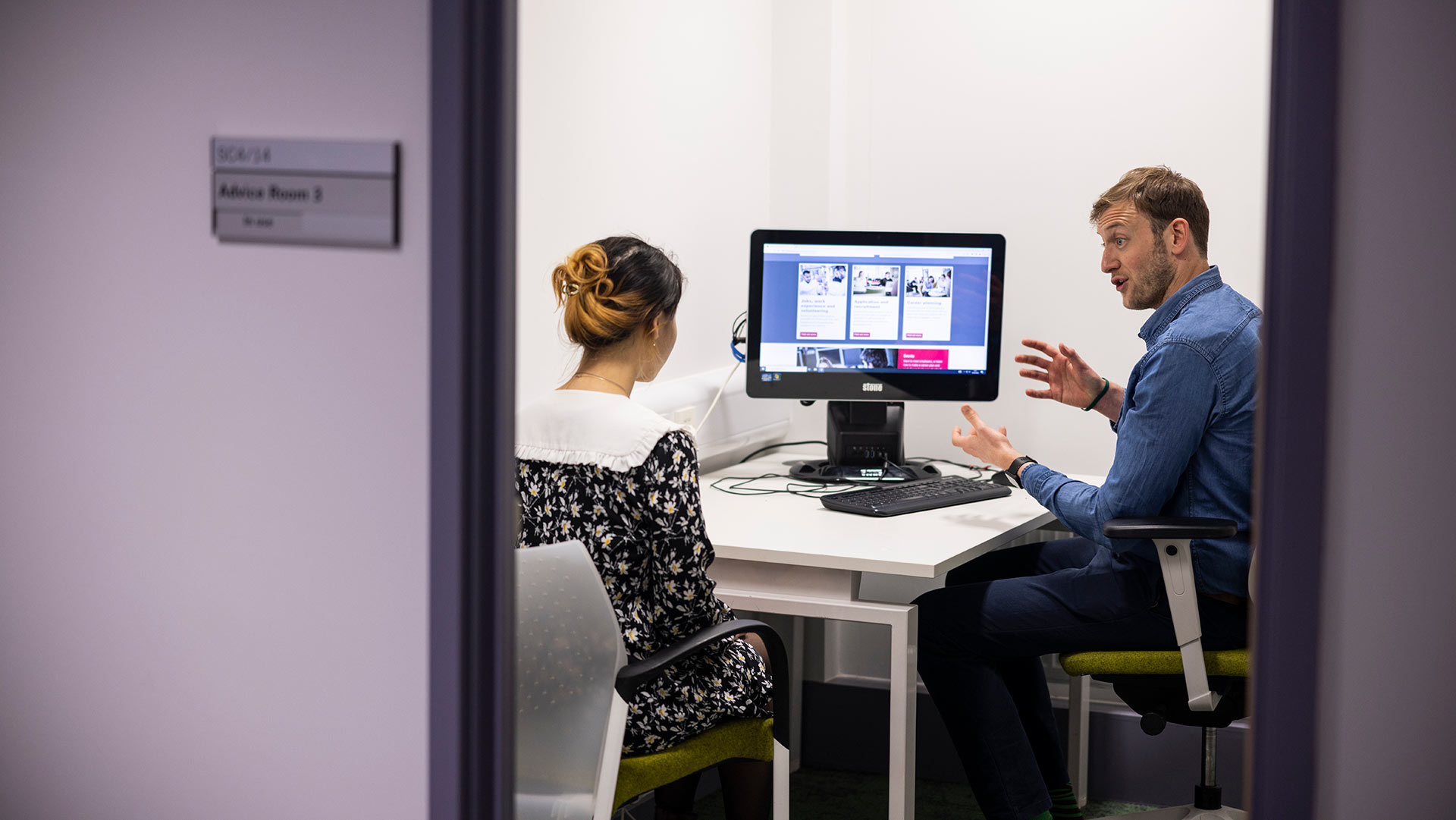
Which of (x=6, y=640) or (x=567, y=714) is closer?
(x=6, y=640)

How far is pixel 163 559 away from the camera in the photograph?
57.1 inches

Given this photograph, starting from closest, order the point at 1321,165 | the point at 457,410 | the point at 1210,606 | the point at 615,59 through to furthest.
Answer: the point at 1321,165 → the point at 457,410 → the point at 1210,606 → the point at 615,59

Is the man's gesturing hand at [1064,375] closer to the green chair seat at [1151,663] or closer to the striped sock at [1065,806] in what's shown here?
the green chair seat at [1151,663]

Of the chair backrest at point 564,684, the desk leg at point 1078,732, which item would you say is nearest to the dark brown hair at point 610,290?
the chair backrest at point 564,684

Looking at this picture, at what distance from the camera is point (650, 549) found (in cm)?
183

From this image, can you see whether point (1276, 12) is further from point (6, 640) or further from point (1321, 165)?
point (6, 640)

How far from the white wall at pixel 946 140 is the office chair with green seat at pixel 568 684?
109 centimetres

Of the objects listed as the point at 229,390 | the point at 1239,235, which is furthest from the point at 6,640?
the point at 1239,235

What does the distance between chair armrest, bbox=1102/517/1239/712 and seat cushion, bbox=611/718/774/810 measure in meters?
0.70

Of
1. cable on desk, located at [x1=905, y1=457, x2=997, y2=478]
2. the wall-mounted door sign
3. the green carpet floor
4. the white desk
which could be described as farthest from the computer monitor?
the wall-mounted door sign

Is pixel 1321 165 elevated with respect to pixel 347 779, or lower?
elevated

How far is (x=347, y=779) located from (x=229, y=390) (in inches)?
19.4

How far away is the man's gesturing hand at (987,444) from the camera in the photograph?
2424 mm

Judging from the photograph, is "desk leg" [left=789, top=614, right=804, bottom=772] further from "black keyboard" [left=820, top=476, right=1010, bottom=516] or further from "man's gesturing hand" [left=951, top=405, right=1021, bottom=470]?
"man's gesturing hand" [left=951, top=405, right=1021, bottom=470]
